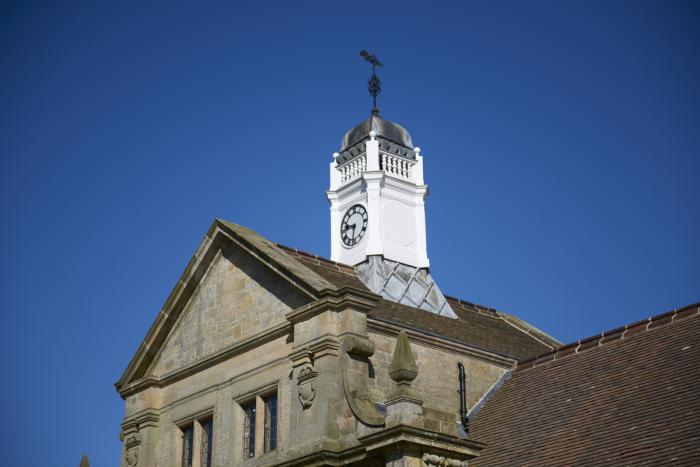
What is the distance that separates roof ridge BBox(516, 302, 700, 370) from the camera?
24.0m

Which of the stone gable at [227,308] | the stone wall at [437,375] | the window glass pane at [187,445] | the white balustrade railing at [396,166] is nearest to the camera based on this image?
the stone wall at [437,375]

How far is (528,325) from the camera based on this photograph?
3172 cm

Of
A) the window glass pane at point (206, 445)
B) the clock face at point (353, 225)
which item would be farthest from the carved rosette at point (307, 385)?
the clock face at point (353, 225)

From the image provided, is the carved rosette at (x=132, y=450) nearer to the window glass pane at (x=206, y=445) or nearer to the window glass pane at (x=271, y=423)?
the window glass pane at (x=206, y=445)

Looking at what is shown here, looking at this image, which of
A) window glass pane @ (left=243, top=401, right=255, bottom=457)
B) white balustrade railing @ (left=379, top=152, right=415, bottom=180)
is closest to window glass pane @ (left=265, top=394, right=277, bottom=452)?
window glass pane @ (left=243, top=401, right=255, bottom=457)

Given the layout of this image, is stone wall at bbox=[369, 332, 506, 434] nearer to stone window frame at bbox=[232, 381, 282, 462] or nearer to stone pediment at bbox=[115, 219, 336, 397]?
stone pediment at bbox=[115, 219, 336, 397]

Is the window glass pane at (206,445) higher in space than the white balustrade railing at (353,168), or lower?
lower

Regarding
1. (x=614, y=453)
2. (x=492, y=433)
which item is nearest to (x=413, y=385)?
(x=492, y=433)

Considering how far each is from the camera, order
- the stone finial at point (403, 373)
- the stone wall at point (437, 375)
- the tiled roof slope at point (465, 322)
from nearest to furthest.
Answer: the stone finial at point (403, 373) → the stone wall at point (437, 375) → the tiled roof slope at point (465, 322)

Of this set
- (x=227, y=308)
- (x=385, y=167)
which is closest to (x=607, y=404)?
(x=227, y=308)

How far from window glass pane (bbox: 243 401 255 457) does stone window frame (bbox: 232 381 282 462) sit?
27 millimetres

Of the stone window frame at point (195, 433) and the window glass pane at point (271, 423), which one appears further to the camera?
the stone window frame at point (195, 433)

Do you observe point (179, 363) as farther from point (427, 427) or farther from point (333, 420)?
point (427, 427)

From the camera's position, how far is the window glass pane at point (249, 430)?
25.4 meters
